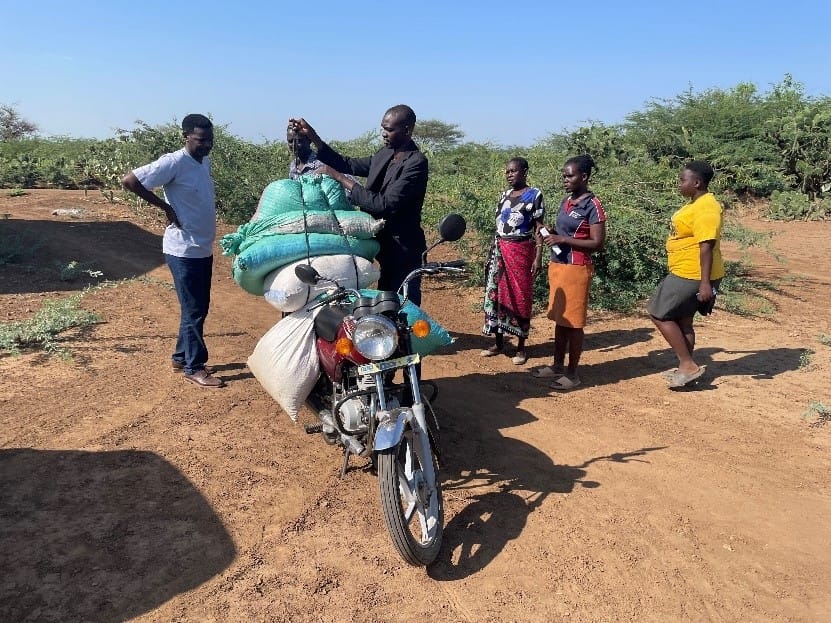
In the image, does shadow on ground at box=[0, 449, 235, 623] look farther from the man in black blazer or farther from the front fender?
the man in black blazer

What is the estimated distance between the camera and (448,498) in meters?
3.40

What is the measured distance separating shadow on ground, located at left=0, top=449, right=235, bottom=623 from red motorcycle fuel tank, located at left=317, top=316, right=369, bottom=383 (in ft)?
3.03

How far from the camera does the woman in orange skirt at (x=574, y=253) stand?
15.8 feet

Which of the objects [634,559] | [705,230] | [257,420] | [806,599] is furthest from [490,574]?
[705,230]

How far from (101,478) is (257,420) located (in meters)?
1.04

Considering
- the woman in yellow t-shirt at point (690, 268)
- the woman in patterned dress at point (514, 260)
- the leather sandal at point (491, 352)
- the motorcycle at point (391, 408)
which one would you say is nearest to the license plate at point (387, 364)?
the motorcycle at point (391, 408)

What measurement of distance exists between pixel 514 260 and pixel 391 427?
3083mm

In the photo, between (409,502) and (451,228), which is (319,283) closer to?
(451,228)

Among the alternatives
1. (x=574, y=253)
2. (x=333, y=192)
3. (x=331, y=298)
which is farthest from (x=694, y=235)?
(x=331, y=298)

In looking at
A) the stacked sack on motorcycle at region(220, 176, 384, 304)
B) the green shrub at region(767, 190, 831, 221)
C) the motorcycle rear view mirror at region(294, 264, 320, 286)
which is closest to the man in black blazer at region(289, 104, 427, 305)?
the stacked sack on motorcycle at region(220, 176, 384, 304)

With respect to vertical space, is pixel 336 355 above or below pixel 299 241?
below

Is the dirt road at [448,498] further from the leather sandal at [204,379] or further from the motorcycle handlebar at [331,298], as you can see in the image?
the motorcycle handlebar at [331,298]

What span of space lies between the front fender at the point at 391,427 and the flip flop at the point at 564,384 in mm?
2561

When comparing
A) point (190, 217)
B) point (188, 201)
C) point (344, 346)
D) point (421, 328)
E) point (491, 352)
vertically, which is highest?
point (188, 201)
